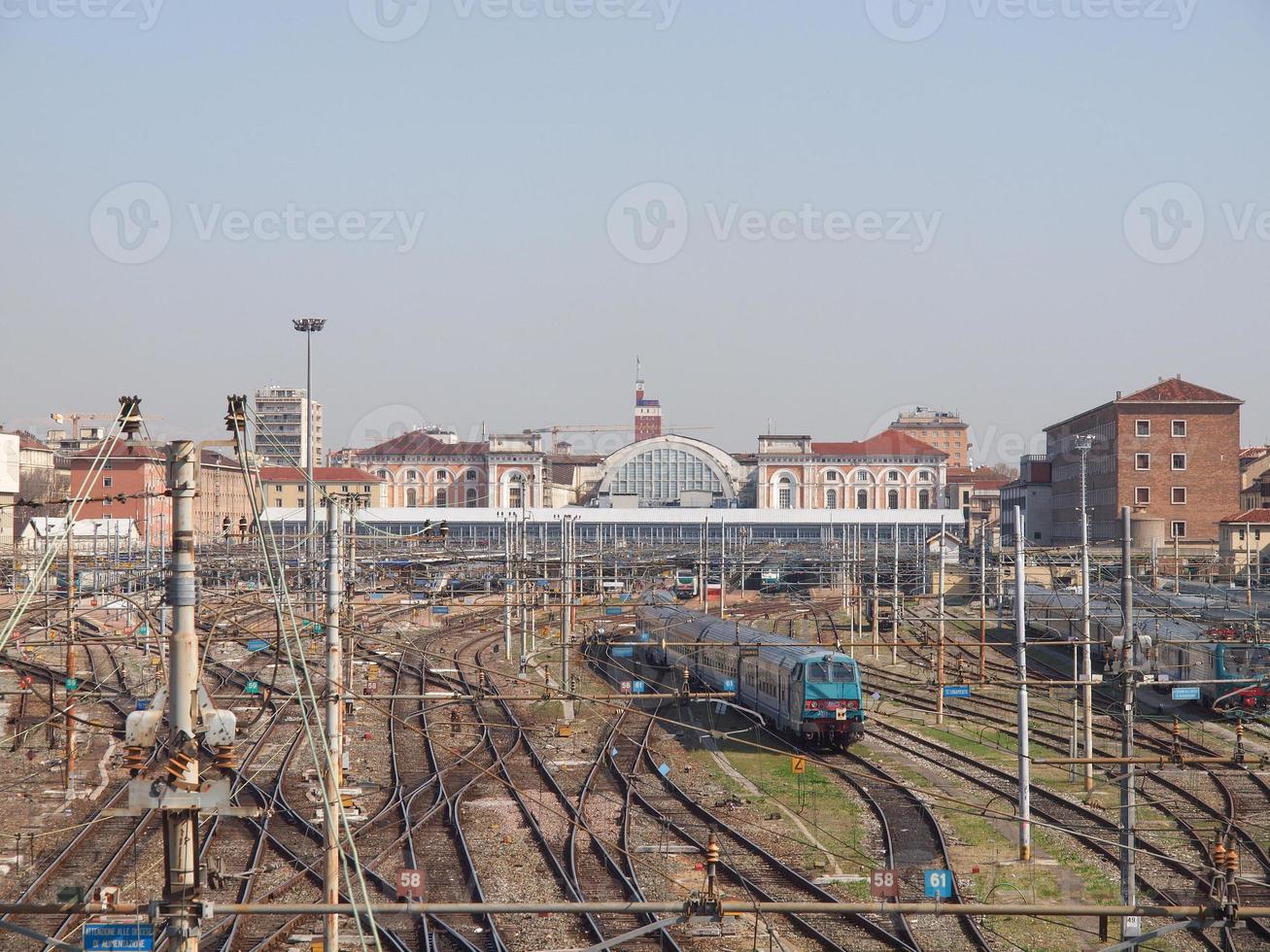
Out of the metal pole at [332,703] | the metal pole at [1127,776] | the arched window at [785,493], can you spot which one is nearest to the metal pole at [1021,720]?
the metal pole at [1127,776]

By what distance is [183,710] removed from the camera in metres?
7.87

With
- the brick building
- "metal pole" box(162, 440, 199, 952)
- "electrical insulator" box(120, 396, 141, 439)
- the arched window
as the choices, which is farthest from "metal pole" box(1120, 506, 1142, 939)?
the brick building

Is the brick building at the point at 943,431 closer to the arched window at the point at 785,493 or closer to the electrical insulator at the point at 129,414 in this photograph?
the arched window at the point at 785,493

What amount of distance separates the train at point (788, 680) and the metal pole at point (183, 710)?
14.4 m

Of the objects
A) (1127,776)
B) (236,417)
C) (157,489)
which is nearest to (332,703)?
(236,417)

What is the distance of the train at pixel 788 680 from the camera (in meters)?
26.8

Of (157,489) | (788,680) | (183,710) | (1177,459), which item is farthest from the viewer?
(1177,459)

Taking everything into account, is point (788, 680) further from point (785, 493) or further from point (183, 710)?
point (785, 493)

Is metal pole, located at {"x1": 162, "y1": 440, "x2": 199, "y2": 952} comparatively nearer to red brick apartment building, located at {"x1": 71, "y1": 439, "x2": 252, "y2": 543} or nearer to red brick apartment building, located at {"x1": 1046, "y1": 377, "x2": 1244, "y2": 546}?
red brick apartment building, located at {"x1": 71, "y1": 439, "x2": 252, "y2": 543}

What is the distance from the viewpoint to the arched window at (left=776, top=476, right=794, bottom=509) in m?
111

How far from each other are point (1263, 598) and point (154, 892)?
39285 mm

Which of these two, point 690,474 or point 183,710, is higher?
→ point 690,474

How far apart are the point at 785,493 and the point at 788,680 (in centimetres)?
8392

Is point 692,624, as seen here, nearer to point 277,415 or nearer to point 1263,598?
point 1263,598
